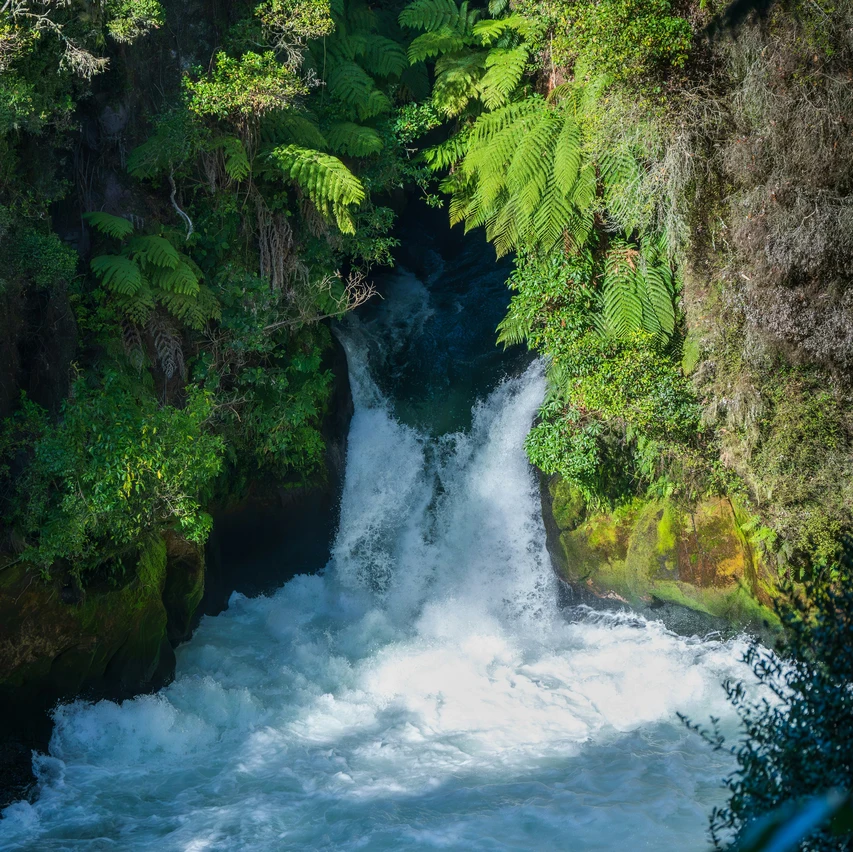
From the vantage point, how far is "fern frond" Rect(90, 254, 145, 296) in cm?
923

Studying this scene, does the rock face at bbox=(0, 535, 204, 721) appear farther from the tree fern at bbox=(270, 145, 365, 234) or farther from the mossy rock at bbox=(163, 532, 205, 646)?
the tree fern at bbox=(270, 145, 365, 234)

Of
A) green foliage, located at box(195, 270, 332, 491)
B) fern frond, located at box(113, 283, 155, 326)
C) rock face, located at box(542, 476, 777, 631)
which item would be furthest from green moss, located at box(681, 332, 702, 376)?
fern frond, located at box(113, 283, 155, 326)

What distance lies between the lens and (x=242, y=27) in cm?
1072

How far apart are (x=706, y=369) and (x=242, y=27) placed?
6.27 metres

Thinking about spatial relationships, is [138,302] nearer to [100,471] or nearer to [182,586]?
[100,471]

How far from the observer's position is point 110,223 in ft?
31.0

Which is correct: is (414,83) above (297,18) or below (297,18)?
above

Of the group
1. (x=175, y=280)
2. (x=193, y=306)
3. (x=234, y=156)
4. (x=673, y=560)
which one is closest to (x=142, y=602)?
(x=193, y=306)

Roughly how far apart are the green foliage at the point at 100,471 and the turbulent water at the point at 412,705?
7.06ft

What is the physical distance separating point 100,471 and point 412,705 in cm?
410

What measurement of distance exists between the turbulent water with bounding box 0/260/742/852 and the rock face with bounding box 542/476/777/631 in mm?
355

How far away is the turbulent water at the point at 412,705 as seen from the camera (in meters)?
8.11

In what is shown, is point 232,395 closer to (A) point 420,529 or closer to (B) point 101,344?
(B) point 101,344

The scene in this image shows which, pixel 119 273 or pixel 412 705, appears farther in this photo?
pixel 412 705
